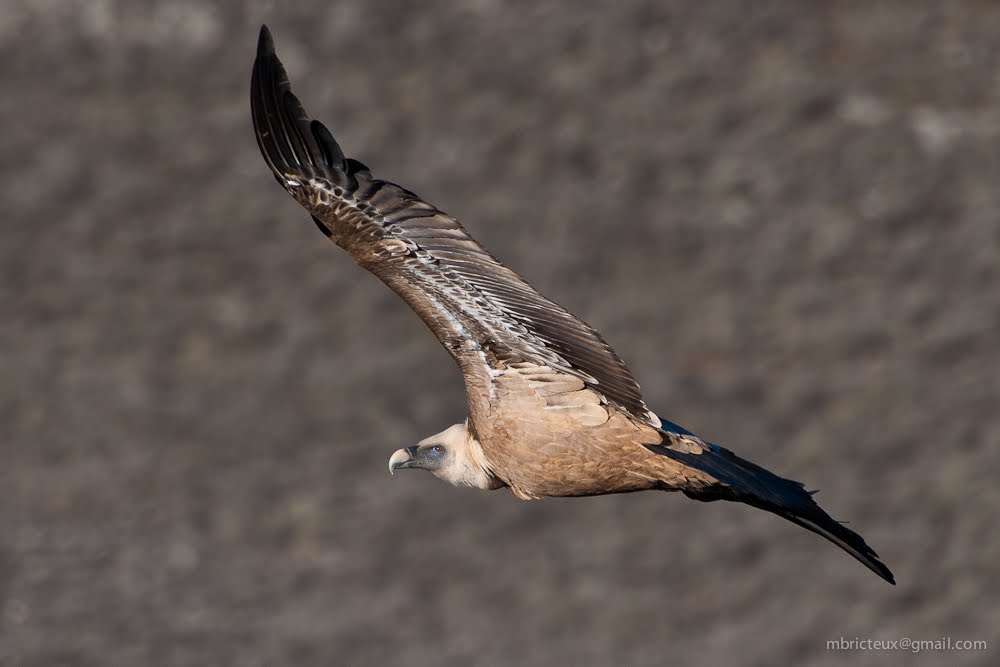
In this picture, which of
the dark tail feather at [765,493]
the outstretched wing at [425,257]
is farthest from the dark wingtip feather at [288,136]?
the dark tail feather at [765,493]

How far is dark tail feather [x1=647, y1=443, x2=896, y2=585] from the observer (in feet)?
18.8

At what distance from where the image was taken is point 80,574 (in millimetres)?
14562

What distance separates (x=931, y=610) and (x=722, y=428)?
3.00 m

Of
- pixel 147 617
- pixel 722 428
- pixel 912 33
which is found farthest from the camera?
pixel 147 617

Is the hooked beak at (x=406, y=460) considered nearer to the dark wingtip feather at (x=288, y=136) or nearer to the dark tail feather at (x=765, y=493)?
the dark tail feather at (x=765, y=493)

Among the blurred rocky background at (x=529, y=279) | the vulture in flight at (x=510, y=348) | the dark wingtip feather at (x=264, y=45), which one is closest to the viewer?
the dark wingtip feather at (x=264, y=45)

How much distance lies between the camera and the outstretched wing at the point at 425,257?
6.00m

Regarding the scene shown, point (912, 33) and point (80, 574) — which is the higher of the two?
point (912, 33)

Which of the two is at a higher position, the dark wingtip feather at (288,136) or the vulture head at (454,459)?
the dark wingtip feather at (288,136)

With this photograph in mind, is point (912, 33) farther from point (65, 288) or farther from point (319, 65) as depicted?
point (65, 288)

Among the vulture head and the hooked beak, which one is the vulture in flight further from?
the hooked beak

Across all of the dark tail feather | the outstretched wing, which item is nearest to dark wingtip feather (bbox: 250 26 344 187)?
the outstretched wing

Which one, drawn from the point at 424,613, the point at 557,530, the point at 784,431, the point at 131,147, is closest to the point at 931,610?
the point at 784,431

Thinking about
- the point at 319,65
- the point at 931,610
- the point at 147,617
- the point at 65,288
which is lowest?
the point at 147,617
